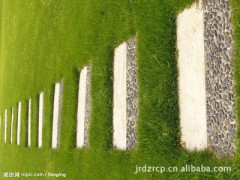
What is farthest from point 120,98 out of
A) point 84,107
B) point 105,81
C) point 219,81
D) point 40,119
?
point 40,119

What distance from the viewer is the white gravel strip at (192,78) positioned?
288cm

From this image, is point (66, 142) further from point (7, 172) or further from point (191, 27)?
point (7, 172)

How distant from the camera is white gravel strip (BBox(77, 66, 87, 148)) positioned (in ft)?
15.9

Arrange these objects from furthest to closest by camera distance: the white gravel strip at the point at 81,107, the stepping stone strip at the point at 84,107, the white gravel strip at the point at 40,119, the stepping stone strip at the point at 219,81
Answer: the white gravel strip at the point at 40,119, the white gravel strip at the point at 81,107, the stepping stone strip at the point at 84,107, the stepping stone strip at the point at 219,81

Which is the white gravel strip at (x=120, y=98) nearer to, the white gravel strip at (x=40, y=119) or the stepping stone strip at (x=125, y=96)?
the stepping stone strip at (x=125, y=96)

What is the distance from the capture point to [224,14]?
275 cm

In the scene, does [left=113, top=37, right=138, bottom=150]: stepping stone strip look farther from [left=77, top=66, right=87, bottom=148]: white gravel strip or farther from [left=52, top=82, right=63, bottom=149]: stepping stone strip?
[left=52, top=82, right=63, bottom=149]: stepping stone strip

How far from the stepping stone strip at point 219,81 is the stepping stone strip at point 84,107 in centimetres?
202

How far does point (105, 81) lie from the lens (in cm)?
432

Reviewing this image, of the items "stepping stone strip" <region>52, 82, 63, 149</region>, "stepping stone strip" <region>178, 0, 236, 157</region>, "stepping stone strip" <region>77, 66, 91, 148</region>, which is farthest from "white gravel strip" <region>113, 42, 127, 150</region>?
"stepping stone strip" <region>52, 82, 63, 149</region>

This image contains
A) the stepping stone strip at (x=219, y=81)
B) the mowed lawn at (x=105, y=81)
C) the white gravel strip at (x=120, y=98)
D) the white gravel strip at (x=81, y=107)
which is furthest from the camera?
the white gravel strip at (x=81, y=107)

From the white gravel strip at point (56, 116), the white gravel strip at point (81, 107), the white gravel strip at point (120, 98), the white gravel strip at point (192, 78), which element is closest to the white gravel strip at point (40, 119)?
the white gravel strip at point (56, 116)

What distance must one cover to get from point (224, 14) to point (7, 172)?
8.63m

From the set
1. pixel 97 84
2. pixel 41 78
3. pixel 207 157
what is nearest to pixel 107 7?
pixel 97 84
